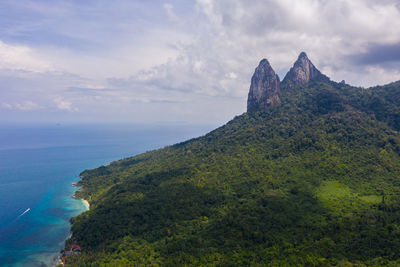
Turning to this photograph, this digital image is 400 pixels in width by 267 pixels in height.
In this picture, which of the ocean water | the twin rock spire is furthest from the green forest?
the twin rock spire

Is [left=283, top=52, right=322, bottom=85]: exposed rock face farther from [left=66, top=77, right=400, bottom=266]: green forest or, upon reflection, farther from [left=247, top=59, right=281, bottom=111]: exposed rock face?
[left=66, top=77, right=400, bottom=266]: green forest

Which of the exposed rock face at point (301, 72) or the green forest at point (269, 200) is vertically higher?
the exposed rock face at point (301, 72)

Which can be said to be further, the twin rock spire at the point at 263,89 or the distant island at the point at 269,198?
the twin rock spire at the point at 263,89

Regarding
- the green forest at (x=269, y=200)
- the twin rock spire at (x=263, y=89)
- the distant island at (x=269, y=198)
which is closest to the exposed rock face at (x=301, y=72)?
the twin rock spire at (x=263, y=89)

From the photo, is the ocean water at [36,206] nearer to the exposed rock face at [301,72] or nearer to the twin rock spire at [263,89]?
the twin rock spire at [263,89]

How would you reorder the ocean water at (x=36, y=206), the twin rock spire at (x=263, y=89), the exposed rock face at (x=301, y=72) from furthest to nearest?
the exposed rock face at (x=301, y=72) → the twin rock spire at (x=263, y=89) → the ocean water at (x=36, y=206)

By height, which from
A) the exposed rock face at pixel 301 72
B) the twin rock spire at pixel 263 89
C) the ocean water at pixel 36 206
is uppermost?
the exposed rock face at pixel 301 72

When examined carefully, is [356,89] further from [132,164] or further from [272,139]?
[132,164]
